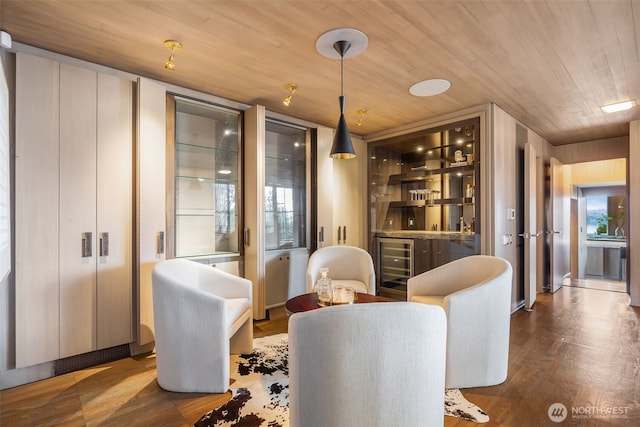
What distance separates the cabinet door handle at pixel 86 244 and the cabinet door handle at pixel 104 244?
0.25ft

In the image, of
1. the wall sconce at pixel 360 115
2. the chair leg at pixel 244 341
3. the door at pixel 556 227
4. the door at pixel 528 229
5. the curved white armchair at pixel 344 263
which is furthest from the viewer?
the door at pixel 556 227

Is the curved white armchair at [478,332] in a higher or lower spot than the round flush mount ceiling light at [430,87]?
lower

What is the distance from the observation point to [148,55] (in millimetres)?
2525

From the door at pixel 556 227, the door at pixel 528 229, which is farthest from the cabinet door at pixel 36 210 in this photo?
the door at pixel 556 227

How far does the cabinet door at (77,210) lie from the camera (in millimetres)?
2457

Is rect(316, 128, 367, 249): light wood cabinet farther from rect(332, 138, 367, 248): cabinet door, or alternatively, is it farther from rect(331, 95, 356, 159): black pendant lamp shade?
rect(331, 95, 356, 159): black pendant lamp shade

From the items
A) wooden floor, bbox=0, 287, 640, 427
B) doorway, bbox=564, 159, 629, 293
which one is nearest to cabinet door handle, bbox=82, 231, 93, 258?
wooden floor, bbox=0, 287, 640, 427

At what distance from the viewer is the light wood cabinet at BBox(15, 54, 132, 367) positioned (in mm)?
2303

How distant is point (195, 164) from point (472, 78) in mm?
2969

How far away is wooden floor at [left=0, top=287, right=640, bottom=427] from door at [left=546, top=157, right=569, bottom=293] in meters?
2.14

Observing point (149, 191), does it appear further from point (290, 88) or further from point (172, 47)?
point (290, 88)

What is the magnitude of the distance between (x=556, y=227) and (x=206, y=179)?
5566 millimetres

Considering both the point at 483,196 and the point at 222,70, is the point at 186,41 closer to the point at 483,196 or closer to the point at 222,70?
the point at 222,70

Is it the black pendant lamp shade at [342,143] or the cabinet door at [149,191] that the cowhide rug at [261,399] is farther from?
the black pendant lamp shade at [342,143]
